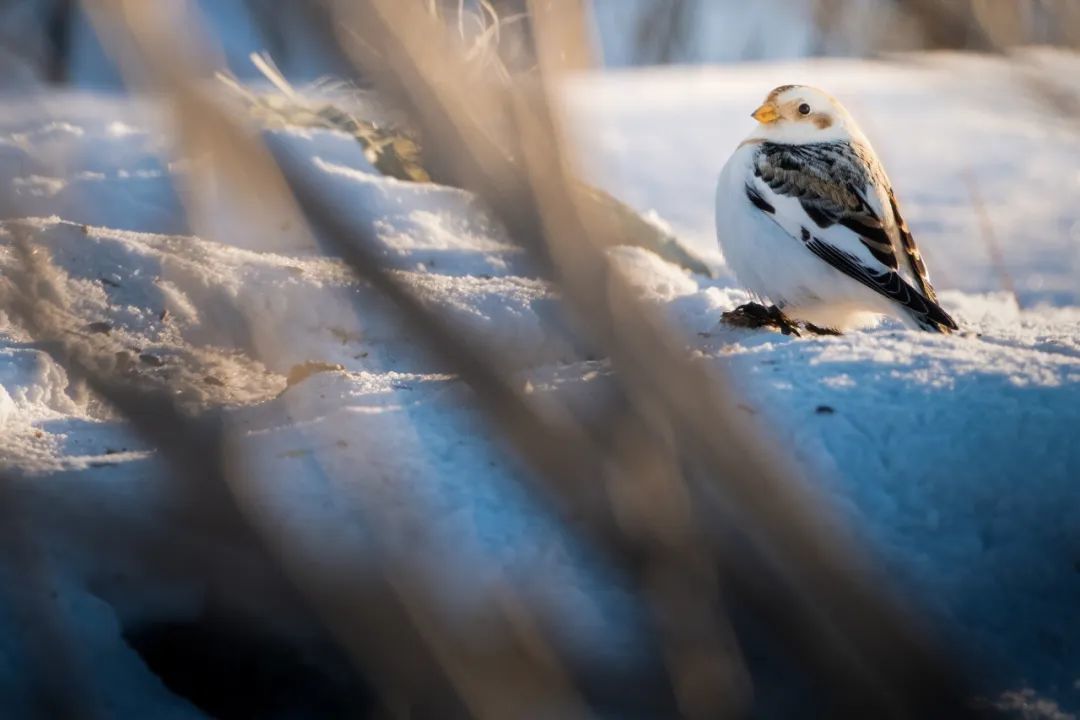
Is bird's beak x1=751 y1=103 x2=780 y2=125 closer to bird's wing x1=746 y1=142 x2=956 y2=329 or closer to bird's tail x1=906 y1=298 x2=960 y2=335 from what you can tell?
bird's wing x1=746 y1=142 x2=956 y2=329

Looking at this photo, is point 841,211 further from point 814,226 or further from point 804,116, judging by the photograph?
point 804,116

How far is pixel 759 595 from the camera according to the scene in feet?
3.86

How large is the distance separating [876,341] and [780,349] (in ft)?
0.68

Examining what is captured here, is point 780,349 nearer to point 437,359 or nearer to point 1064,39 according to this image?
point 1064,39

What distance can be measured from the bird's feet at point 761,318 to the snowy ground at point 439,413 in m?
0.08

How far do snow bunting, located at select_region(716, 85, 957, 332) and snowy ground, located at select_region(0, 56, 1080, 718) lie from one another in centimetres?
20

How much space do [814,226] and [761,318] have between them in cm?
32

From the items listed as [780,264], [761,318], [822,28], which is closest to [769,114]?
[780,264]

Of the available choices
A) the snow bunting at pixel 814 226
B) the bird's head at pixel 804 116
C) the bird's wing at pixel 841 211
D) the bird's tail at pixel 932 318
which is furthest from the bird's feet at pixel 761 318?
the bird's head at pixel 804 116

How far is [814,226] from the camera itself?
2945mm

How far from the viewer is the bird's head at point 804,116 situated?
3.10 metres

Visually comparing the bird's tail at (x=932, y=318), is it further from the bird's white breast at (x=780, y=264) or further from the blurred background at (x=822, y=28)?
the blurred background at (x=822, y=28)

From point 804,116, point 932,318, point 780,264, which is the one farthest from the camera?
point 804,116

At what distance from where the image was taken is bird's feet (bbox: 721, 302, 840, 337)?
2809mm
